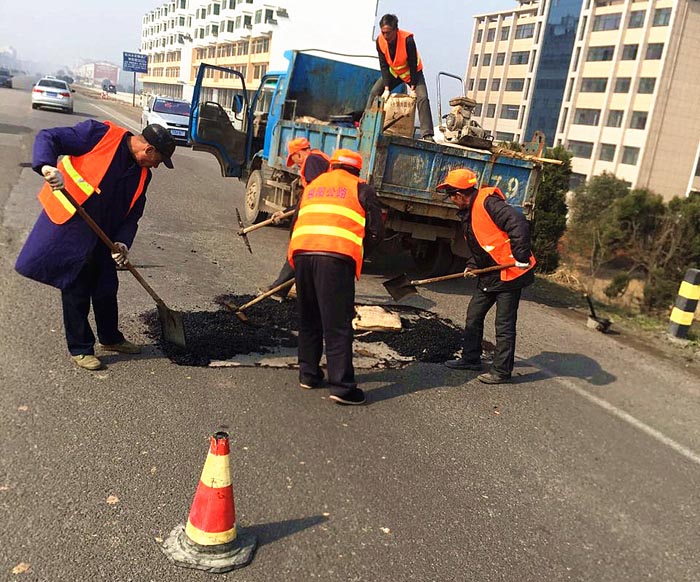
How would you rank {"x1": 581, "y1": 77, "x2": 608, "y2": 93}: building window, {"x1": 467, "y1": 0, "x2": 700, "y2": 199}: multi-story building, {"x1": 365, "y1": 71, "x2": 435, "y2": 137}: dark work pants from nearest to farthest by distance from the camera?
{"x1": 365, "y1": 71, "x2": 435, "y2": 137}: dark work pants < {"x1": 467, "y1": 0, "x2": 700, "y2": 199}: multi-story building < {"x1": 581, "y1": 77, "x2": 608, "y2": 93}: building window

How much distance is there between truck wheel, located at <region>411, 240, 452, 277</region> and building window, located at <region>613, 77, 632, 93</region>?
58.5 metres

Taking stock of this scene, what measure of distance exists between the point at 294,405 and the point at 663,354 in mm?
4632

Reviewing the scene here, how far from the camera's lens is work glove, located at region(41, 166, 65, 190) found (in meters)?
3.67

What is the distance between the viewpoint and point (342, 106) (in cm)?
1053

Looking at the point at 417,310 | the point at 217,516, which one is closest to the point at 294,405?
the point at 217,516

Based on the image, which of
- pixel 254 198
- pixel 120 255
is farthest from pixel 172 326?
pixel 254 198

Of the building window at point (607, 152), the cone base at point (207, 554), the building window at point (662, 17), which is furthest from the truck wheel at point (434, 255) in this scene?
the building window at point (662, 17)

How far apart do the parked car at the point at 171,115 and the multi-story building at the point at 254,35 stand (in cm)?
3079

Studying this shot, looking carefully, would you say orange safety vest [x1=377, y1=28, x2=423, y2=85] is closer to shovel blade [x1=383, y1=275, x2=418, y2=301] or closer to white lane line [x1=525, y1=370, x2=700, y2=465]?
shovel blade [x1=383, y1=275, x2=418, y2=301]

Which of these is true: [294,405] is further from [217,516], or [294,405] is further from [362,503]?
[217,516]

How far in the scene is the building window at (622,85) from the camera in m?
58.7

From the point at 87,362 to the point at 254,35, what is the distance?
69374 mm

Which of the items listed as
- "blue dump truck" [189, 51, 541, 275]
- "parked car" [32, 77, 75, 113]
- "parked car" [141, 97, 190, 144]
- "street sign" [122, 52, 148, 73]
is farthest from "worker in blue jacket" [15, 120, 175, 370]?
"street sign" [122, 52, 148, 73]

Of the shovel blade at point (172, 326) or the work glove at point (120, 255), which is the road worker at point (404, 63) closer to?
the shovel blade at point (172, 326)
